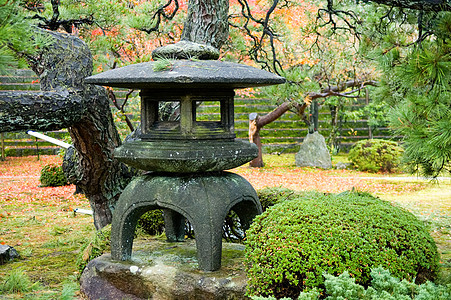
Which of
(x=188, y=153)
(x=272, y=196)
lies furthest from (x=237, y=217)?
(x=188, y=153)

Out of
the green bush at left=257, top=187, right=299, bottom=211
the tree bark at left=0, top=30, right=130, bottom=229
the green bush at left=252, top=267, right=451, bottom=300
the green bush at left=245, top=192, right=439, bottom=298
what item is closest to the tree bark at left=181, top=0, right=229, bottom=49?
the tree bark at left=0, top=30, right=130, bottom=229

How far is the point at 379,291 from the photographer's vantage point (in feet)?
11.3

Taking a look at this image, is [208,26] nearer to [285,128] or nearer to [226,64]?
[226,64]

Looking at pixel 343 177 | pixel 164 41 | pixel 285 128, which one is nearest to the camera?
pixel 164 41

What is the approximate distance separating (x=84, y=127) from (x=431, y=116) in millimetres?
4246

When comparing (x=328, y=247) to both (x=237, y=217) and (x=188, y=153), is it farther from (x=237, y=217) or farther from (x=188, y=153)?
(x=237, y=217)

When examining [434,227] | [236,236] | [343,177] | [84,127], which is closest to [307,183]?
[343,177]

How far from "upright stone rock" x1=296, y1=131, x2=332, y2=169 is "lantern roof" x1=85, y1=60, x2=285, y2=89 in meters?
12.0

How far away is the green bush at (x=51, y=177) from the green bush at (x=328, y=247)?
1023 centimetres

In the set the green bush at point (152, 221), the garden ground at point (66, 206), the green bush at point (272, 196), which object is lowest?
the garden ground at point (66, 206)

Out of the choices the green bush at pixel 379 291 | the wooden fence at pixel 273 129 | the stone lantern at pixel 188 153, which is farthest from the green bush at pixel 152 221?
the wooden fence at pixel 273 129

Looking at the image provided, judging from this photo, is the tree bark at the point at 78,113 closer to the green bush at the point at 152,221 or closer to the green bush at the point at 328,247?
the green bush at the point at 152,221

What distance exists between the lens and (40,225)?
8773 millimetres

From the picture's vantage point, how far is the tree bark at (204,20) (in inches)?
273
